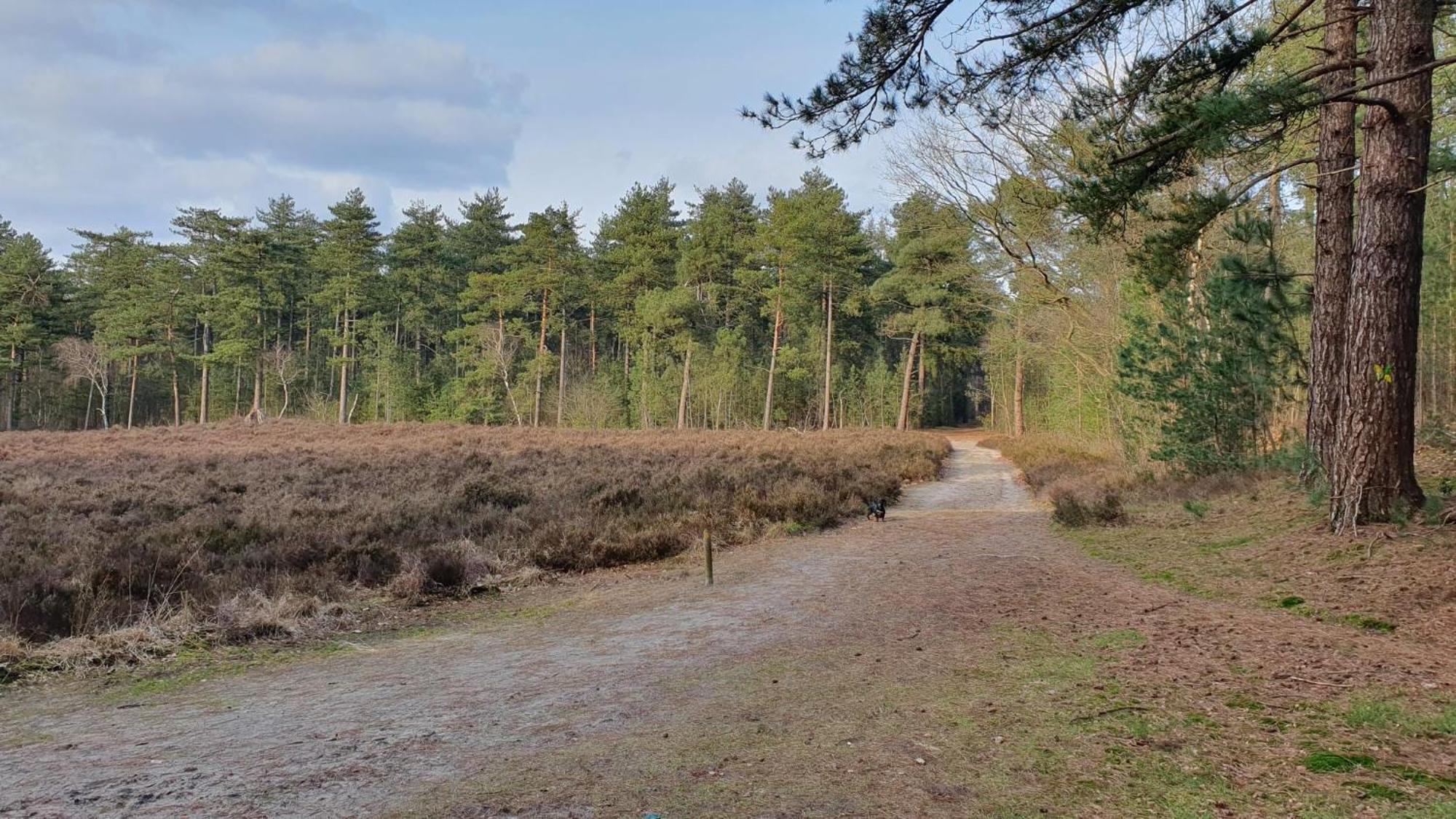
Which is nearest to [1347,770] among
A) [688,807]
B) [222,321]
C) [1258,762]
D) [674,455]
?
[1258,762]

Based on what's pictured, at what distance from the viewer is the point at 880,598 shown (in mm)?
7059

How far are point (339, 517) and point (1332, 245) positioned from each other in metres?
12.8

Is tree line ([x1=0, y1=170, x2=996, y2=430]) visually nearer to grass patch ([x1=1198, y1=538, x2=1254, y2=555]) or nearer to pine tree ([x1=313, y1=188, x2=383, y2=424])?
pine tree ([x1=313, y1=188, x2=383, y2=424])

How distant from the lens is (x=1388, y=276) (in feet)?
20.6

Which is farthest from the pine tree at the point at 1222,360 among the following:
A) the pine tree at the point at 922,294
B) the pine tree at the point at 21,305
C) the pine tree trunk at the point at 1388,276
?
the pine tree at the point at 21,305

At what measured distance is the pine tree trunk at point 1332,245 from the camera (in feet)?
24.3

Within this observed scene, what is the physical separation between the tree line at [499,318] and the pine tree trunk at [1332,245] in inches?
1016

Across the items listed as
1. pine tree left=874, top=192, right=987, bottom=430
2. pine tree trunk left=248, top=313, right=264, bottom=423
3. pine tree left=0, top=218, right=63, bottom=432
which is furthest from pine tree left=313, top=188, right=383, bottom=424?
pine tree left=874, top=192, right=987, bottom=430

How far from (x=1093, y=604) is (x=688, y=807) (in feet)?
14.9

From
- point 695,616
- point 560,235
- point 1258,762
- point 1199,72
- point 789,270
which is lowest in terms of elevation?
point 695,616

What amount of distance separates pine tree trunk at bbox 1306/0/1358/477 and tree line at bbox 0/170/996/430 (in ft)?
84.7

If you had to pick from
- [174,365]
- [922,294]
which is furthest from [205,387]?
[922,294]

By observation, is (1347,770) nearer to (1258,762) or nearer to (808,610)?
(1258,762)

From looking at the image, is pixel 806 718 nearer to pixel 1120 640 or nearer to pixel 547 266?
pixel 1120 640
